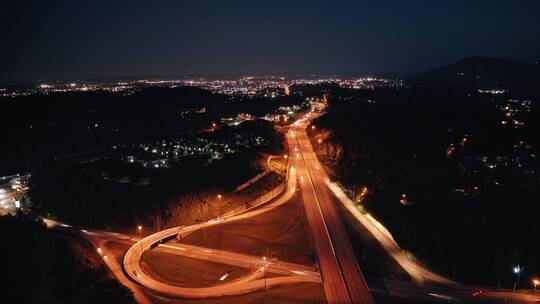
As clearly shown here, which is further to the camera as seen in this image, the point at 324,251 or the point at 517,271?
the point at 324,251

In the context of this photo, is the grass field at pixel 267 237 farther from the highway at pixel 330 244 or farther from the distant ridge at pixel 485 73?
the distant ridge at pixel 485 73

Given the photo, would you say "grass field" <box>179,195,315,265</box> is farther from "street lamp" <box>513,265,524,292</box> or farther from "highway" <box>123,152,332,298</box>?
"street lamp" <box>513,265,524,292</box>

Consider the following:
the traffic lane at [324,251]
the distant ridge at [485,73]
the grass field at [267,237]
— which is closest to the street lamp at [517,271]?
the traffic lane at [324,251]

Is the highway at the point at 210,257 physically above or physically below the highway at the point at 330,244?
below

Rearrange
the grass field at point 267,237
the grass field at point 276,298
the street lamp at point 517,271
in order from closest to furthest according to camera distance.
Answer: the grass field at point 276,298 < the street lamp at point 517,271 < the grass field at point 267,237

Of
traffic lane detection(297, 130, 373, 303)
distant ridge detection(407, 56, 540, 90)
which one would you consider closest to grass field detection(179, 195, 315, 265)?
traffic lane detection(297, 130, 373, 303)

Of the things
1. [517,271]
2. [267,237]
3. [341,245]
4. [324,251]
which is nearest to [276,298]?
[324,251]

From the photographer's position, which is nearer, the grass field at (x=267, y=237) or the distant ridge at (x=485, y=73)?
the grass field at (x=267, y=237)

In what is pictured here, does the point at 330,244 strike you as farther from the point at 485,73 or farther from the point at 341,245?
the point at 485,73
